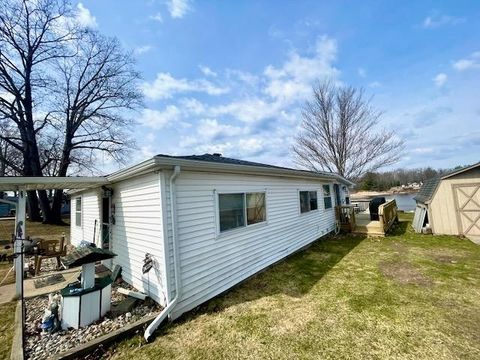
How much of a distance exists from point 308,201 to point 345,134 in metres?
12.2

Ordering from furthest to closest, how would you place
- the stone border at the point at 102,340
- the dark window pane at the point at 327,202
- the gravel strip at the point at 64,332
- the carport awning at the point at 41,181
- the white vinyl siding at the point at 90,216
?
the dark window pane at the point at 327,202 → the white vinyl siding at the point at 90,216 → the carport awning at the point at 41,181 → the gravel strip at the point at 64,332 → the stone border at the point at 102,340

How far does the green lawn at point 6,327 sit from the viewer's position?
3.15 m

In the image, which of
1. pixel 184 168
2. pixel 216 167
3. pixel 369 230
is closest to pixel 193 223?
pixel 184 168

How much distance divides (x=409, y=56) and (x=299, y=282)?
11062 mm

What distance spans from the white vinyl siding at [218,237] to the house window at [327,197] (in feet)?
12.4

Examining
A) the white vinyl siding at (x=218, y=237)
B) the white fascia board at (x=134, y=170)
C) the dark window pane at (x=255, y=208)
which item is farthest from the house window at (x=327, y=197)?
the white fascia board at (x=134, y=170)

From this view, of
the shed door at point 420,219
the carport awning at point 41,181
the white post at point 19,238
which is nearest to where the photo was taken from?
the carport awning at point 41,181

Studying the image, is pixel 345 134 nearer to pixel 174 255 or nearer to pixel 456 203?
pixel 456 203

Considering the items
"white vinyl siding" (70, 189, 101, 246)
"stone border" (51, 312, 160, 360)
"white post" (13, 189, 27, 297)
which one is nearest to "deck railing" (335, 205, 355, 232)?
"stone border" (51, 312, 160, 360)

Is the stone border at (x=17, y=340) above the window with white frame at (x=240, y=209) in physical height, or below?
below

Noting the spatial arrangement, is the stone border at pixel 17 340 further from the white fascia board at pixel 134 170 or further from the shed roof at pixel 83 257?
Answer: the white fascia board at pixel 134 170

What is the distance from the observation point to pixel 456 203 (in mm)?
8602

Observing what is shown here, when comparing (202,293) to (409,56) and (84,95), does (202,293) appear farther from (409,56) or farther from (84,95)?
(84,95)

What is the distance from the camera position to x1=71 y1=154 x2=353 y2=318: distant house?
13.1 feet
